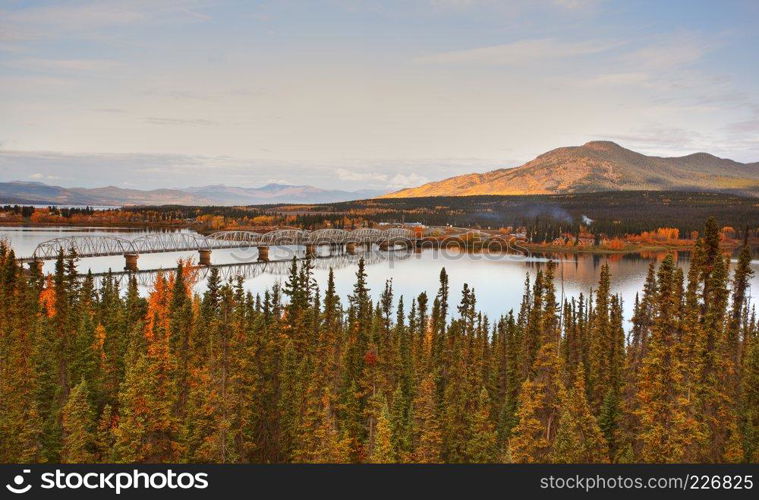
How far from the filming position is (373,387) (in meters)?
49.3

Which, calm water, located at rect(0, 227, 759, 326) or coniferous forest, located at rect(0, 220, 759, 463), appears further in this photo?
calm water, located at rect(0, 227, 759, 326)

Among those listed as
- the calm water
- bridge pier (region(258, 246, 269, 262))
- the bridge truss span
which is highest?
the bridge truss span

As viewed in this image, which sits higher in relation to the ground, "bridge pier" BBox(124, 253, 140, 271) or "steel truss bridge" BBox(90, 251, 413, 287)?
"bridge pier" BBox(124, 253, 140, 271)

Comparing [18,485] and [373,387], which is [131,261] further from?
[18,485]

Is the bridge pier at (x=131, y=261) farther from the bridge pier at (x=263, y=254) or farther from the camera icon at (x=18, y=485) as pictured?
the camera icon at (x=18, y=485)

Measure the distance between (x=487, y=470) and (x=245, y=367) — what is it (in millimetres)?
31071

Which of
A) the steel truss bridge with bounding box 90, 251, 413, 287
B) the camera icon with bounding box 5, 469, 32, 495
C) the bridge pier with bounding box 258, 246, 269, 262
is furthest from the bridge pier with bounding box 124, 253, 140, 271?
the camera icon with bounding box 5, 469, 32, 495

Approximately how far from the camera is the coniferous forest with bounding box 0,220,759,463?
34844mm

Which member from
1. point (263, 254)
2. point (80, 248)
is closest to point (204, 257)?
point (263, 254)

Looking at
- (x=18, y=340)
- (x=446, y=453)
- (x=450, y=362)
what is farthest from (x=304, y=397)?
(x=18, y=340)

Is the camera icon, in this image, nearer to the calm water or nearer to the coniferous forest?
the coniferous forest

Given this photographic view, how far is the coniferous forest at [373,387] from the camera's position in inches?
1372

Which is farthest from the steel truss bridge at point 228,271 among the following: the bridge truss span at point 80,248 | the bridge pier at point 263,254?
the bridge truss span at point 80,248

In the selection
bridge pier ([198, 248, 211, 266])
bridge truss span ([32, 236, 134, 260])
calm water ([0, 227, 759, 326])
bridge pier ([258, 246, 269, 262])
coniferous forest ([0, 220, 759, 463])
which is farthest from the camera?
bridge pier ([258, 246, 269, 262])
